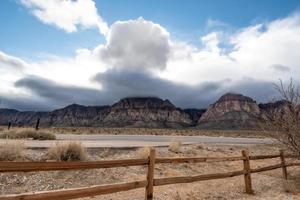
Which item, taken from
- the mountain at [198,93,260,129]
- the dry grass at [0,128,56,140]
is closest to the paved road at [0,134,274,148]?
the dry grass at [0,128,56,140]

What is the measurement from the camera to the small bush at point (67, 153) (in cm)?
1396

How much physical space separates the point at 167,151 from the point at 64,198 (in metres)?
12.4

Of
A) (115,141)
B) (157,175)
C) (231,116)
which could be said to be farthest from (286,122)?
(231,116)

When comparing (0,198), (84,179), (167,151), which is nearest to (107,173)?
(84,179)

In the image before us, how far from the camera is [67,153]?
14102 millimetres

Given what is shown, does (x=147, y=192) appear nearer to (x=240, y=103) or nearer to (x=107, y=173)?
(x=107, y=173)

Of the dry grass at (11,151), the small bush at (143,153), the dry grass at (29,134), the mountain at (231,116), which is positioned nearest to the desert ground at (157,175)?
the small bush at (143,153)

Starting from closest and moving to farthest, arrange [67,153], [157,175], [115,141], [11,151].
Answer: [11,151] → [67,153] → [157,175] → [115,141]

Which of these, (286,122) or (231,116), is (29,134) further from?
(231,116)

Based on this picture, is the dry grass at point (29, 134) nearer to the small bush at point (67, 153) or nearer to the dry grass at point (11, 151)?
the small bush at point (67, 153)

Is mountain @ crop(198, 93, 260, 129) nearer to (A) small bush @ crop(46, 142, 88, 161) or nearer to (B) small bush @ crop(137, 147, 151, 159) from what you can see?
(B) small bush @ crop(137, 147, 151, 159)

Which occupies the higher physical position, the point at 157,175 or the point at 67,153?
the point at 67,153

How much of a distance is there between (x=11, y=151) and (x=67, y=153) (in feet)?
6.66

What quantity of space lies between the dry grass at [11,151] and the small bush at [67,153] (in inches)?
43.8
